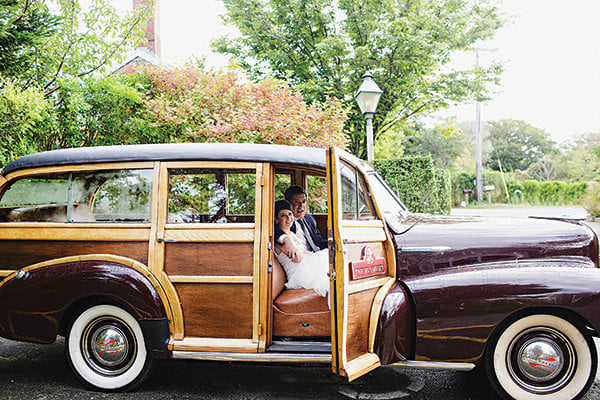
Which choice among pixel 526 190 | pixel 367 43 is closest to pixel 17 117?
pixel 367 43

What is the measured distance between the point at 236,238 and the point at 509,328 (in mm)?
2025

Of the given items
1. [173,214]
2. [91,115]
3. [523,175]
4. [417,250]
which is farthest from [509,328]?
[523,175]

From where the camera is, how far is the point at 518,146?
167 ft

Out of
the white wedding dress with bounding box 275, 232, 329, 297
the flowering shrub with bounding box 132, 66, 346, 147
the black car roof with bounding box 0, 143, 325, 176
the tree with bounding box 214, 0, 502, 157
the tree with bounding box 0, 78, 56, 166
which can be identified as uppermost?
the tree with bounding box 214, 0, 502, 157

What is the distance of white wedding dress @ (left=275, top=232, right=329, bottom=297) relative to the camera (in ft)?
10.7

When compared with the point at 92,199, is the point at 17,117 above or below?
above

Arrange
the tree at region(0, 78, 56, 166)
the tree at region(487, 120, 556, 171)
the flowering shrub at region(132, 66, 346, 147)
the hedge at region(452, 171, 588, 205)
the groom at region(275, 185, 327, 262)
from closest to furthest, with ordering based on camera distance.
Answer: the groom at region(275, 185, 327, 262), the tree at region(0, 78, 56, 166), the flowering shrub at region(132, 66, 346, 147), the hedge at region(452, 171, 588, 205), the tree at region(487, 120, 556, 171)

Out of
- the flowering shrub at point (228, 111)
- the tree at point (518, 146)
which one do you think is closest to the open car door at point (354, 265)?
the flowering shrub at point (228, 111)

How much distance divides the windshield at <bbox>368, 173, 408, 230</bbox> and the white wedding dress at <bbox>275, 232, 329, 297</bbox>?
0.61 m

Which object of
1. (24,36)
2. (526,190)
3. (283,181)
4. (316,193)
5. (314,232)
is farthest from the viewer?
(526,190)

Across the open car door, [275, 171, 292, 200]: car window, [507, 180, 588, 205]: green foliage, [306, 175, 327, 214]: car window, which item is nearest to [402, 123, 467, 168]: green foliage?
[507, 180, 588, 205]: green foliage

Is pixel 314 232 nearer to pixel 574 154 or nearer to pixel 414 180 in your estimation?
pixel 414 180

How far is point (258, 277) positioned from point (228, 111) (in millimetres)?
5458

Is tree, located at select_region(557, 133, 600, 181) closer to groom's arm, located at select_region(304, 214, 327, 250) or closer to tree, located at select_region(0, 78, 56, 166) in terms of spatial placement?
groom's arm, located at select_region(304, 214, 327, 250)
